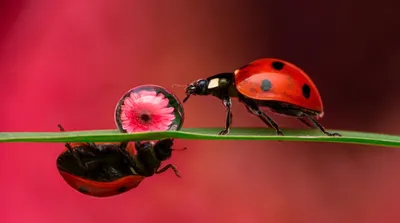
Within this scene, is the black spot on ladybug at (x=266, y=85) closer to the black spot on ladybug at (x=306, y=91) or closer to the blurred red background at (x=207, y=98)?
the black spot on ladybug at (x=306, y=91)

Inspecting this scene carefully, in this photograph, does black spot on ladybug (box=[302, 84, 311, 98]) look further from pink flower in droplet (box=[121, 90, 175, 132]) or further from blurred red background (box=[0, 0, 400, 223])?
blurred red background (box=[0, 0, 400, 223])

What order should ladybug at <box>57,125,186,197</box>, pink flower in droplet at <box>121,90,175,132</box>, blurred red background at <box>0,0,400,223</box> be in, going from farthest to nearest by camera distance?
blurred red background at <box>0,0,400,223</box>, ladybug at <box>57,125,186,197</box>, pink flower in droplet at <box>121,90,175,132</box>

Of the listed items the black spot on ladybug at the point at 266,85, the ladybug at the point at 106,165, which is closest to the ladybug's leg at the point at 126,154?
the ladybug at the point at 106,165

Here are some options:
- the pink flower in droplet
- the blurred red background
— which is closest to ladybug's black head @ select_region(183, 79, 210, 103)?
the pink flower in droplet

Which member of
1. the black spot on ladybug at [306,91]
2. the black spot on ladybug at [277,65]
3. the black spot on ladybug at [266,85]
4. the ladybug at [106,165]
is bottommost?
the ladybug at [106,165]

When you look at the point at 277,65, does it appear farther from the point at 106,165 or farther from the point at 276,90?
the point at 106,165

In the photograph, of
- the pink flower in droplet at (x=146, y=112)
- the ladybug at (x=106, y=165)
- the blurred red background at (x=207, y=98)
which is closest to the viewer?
the pink flower in droplet at (x=146, y=112)

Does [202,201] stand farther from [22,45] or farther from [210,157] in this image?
[22,45]
